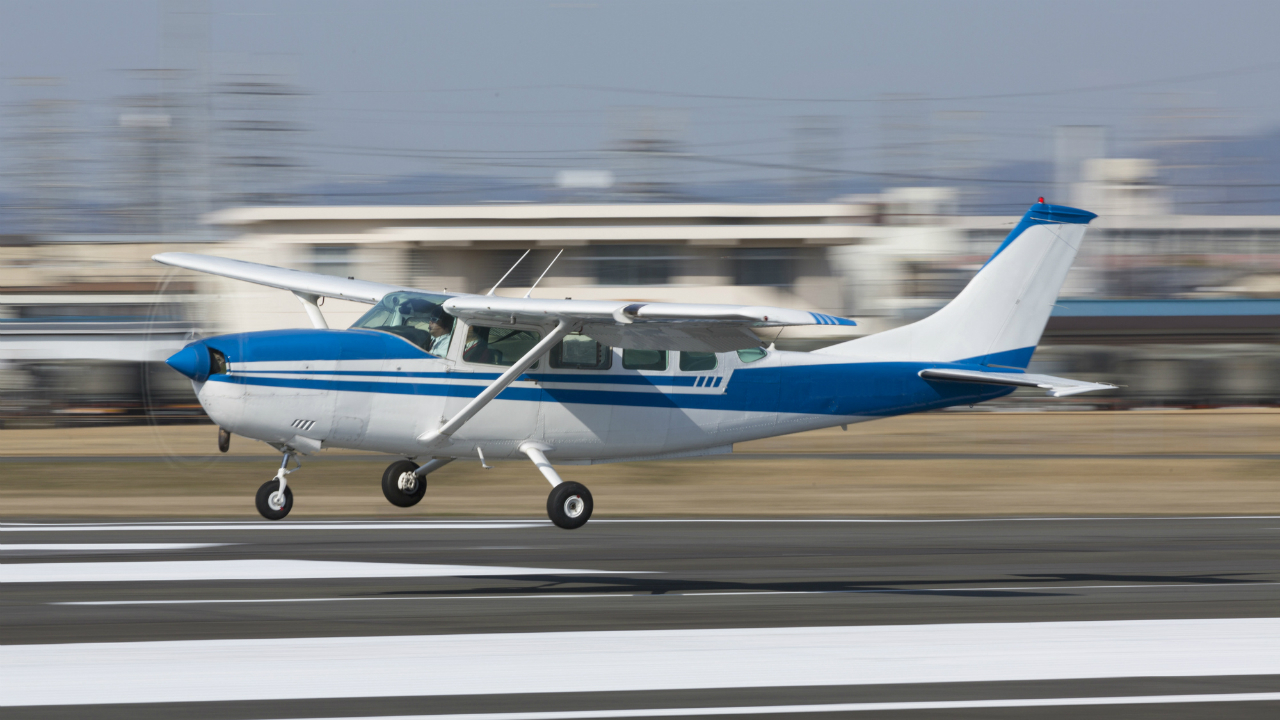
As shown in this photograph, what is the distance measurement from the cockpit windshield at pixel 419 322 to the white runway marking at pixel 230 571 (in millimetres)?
2270

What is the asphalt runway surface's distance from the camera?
7602 millimetres

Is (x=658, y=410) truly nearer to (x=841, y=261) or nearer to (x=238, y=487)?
(x=238, y=487)

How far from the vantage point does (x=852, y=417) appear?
531 inches

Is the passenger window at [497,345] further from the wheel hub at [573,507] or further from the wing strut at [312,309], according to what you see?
the wing strut at [312,309]

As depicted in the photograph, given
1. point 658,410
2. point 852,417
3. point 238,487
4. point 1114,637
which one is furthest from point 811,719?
point 238,487

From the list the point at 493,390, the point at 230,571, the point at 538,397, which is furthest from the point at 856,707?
the point at 230,571

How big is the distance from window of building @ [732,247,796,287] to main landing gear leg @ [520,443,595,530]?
108 feet

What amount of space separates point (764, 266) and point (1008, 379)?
3207cm

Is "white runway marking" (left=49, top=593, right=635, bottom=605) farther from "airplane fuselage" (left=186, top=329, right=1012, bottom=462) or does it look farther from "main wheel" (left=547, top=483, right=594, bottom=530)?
"airplane fuselage" (left=186, top=329, right=1012, bottom=462)

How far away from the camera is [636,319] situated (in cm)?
1082

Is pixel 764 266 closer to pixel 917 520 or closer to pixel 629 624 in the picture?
pixel 917 520

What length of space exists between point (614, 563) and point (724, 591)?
2098 mm

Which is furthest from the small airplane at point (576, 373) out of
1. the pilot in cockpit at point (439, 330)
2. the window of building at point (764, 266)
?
the window of building at point (764, 266)

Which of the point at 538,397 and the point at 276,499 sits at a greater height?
the point at 538,397
